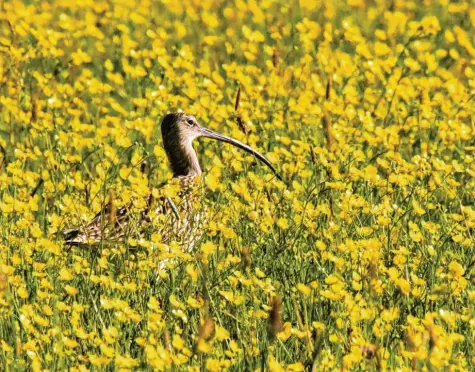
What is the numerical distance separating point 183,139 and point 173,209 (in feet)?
6.64

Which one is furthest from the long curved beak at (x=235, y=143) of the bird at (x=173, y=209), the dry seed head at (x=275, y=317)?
the dry seed head at (x=275, y=317)

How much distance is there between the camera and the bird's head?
827cm

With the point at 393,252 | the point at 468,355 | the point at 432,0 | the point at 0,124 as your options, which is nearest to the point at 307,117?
the point at 0,124

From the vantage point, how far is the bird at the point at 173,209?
6387 millimetres

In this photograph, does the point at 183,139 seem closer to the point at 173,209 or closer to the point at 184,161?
the point at 184,161

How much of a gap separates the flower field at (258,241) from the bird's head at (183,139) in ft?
0.38

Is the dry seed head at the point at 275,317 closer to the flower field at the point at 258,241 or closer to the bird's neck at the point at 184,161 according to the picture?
the flower field at the point at 258,241

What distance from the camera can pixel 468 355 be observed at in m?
5.68

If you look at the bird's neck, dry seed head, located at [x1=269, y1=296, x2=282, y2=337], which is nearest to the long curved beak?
the bird's neck

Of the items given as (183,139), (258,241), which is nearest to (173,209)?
(258,241)

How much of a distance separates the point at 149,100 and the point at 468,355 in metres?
3.76

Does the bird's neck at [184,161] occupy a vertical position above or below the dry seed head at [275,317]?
above

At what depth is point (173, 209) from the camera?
6.27 meters

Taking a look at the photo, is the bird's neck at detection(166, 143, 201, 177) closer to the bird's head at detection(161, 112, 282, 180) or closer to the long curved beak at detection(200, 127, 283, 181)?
the bird's head at detection(161, 112, 282, 180)
